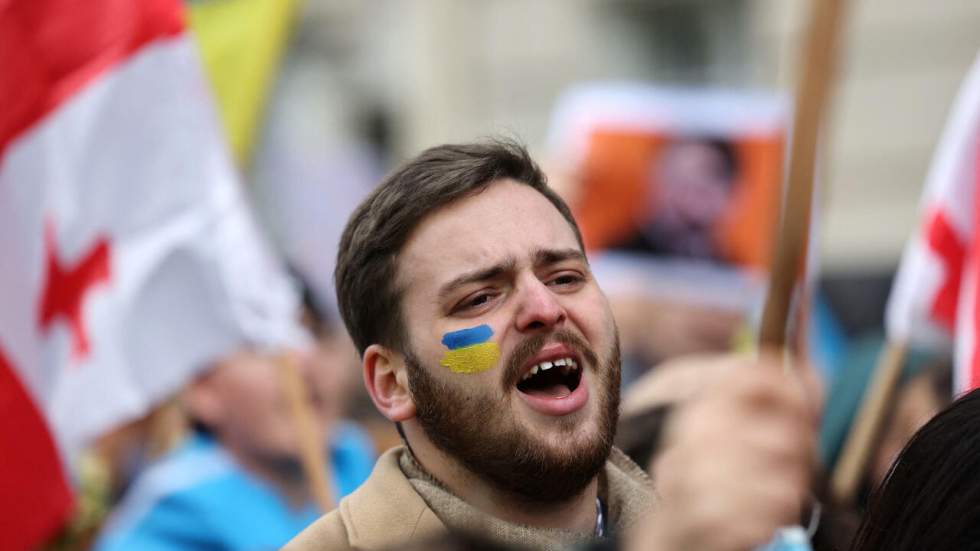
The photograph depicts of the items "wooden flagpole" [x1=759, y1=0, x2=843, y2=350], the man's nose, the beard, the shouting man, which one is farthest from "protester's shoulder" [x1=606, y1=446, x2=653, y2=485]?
"wooden flagpole" [x1=759, y1=0, x2=843, y2=350]

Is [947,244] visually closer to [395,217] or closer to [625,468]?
[625,468]

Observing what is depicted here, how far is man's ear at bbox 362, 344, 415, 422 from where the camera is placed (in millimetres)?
2029

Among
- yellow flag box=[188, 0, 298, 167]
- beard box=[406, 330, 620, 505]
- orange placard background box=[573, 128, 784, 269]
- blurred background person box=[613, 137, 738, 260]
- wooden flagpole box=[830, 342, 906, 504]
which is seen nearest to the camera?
beard box=[406, 330, 620, 505]

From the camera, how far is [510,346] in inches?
77.2

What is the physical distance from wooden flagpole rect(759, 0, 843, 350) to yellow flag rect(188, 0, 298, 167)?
3393 mm

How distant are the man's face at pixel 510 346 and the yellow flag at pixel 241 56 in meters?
2.92

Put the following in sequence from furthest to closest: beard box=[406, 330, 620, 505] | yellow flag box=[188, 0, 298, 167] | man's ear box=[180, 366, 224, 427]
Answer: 1. yellow flag box=[188, 0, 298, 167]
2. man's ear box=[180, 366, 224, 427]
3. beard box=[406, 330, 620, 505]

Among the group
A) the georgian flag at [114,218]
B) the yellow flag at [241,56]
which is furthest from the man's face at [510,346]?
the yellow flag at [241,56]

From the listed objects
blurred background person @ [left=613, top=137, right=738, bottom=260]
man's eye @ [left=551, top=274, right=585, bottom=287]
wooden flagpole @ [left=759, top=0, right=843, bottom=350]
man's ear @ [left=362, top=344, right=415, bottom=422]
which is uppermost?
wooden flagpole @ [left=759, top=0, right=843, bottom=350]

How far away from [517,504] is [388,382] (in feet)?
0.84

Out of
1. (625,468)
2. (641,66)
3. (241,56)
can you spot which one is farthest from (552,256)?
(641,66)

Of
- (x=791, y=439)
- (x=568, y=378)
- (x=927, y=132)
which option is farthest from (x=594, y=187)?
(x=927, y=132)

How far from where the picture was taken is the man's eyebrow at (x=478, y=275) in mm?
1991

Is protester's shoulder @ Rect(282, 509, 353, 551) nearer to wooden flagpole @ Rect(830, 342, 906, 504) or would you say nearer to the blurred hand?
the blurred hand
